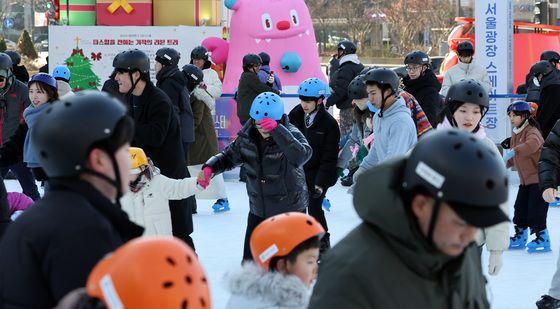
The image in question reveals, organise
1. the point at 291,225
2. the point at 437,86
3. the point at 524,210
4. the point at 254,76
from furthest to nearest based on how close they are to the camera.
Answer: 1. the point at 254,76
2. the point at 437,86
3. the point at 524,210
4. the point at 291,225

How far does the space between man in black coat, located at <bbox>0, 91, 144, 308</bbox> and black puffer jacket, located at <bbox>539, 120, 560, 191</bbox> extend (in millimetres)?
4463

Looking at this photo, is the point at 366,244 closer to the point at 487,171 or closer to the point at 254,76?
the point at 487,171

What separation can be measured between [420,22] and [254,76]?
31888 millimetres

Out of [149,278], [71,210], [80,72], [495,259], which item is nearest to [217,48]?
[80,72]

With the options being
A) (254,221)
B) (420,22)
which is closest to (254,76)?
(254,221)

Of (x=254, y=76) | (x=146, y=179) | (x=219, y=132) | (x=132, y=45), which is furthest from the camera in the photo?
(x=132, y=45)

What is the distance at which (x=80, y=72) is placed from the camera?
15.1 meters

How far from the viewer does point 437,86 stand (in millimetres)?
11438

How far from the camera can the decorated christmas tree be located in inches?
592

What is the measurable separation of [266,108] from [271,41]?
871 centimetres

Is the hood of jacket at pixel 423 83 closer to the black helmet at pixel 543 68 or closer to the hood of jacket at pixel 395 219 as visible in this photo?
the black helmet at pixel 543 68

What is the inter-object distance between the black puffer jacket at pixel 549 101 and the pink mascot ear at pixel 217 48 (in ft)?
16.1

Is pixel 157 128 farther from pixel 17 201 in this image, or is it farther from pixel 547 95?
pixel 547 95

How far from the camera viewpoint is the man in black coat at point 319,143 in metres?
8.55
